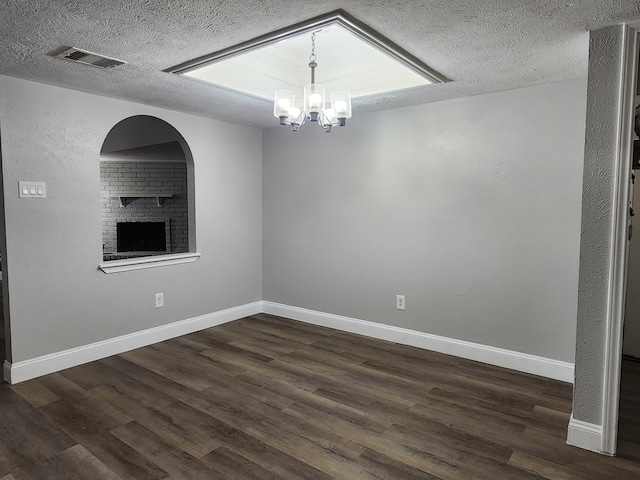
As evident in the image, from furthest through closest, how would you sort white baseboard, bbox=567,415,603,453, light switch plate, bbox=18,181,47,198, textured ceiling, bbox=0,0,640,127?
1. light switch plate, bbox=18,181,47,198
2. white baseboard, bbox=567,415,603,453
3. textured ceiling, bbox=0,0,640,127

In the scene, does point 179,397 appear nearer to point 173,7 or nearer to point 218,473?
point 218,473

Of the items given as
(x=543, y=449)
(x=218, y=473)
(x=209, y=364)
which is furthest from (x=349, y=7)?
(x=209, y=364)

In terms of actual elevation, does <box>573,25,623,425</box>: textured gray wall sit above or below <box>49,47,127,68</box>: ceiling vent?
below

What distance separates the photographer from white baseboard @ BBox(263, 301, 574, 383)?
311 centimetres

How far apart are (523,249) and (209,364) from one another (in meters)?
2.53

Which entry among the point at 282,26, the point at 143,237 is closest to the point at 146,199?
the point at 143,237

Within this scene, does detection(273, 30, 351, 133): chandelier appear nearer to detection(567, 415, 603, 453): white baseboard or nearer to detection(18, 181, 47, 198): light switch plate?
detection(18, 181, 47, 198): light switch plate

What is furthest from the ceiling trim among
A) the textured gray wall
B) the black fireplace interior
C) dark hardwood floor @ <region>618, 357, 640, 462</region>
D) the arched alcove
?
the black fireplace interior

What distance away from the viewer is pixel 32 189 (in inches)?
119

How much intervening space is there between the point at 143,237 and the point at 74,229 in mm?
4143

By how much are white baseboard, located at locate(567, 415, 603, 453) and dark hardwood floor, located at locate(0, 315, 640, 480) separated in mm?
41

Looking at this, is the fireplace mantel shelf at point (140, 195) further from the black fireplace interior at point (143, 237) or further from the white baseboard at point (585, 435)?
the white baseboard at point (585, 435)

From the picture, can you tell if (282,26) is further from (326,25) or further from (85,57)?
(85,57)

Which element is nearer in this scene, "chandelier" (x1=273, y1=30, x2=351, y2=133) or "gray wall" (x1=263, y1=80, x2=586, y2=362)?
"chandelier" (x1=273, y1=30, x2=351, y2=133)
